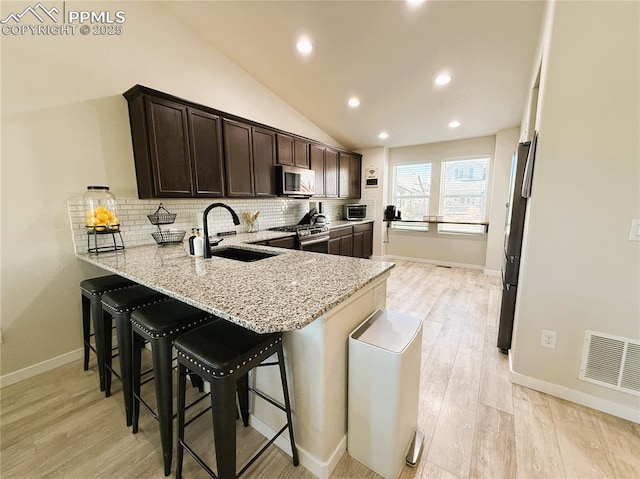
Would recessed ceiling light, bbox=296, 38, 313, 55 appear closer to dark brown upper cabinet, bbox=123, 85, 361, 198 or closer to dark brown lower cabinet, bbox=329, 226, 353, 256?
dark brown upper cabinet, bbox=123, 85, 361, 198

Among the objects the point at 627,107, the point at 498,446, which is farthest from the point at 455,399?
the point at 627,107

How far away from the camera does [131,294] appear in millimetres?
1673

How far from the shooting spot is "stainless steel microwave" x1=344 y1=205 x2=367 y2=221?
17.6ft

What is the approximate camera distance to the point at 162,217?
8.18 feet

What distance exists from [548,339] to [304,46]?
3427 millimetres

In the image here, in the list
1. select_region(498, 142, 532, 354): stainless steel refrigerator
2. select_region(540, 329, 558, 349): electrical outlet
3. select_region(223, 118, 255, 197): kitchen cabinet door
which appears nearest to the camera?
select_region(540, 329, 558, 349): electrical outlet

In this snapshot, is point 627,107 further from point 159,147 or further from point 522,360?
point 159,147

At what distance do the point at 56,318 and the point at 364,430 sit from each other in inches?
103

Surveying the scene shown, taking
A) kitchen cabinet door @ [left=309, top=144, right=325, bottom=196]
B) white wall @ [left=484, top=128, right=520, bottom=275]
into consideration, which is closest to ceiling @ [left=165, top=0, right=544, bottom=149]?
white wall @ [left=484, top=128, right=520, bottom=275]

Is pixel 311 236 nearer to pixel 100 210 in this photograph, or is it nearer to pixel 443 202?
pixel 100 210

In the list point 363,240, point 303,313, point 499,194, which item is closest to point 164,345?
point 303,313

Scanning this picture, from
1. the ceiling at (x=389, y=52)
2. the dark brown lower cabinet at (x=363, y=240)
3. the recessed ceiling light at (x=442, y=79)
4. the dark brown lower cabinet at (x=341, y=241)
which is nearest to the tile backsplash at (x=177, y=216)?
the dark brown lower cabinet at (x=341, y=241)

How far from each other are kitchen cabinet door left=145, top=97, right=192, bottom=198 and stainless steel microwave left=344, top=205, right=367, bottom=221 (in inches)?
137

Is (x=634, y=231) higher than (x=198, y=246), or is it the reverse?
(x=634, y=231)
